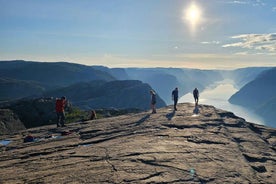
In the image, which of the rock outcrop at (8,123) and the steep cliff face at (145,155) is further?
the rock outcrop at (8,123)

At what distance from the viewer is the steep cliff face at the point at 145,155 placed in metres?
14.3

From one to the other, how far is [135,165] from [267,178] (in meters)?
7.19

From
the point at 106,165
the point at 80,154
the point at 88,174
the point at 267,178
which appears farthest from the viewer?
the point at 80,154

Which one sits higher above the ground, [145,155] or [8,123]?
[145,155]

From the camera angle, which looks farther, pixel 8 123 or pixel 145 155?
pixel 8 123

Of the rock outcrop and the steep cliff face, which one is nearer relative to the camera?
the steep cliff face

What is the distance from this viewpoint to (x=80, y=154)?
58.3 ft

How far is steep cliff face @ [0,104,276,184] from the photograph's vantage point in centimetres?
1433

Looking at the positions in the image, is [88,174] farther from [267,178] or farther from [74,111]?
[74,111]

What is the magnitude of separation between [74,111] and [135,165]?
40.3 m

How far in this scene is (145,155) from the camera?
16.9m

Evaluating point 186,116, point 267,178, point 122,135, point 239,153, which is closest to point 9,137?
point 122,135

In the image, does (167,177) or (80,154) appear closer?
(167,177)

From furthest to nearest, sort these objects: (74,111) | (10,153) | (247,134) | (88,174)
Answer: (74,111) < (247,134) < (10,153) < (88,174)
